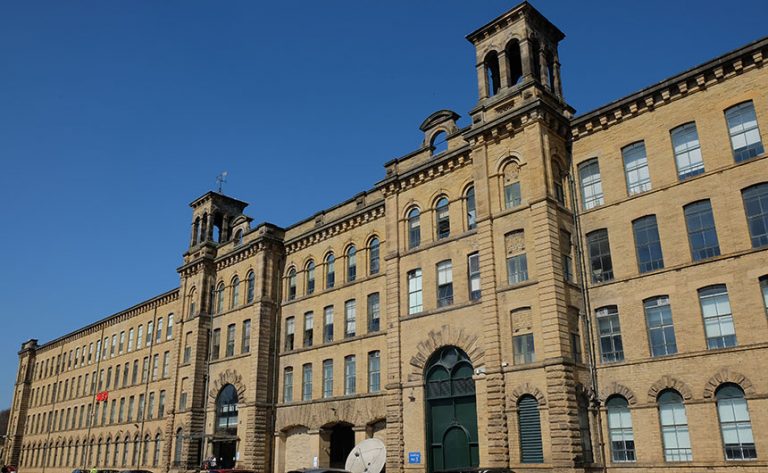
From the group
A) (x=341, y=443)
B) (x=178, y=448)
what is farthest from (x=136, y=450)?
(x=341, y=443)

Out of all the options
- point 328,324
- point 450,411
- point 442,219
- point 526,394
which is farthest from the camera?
point 328,324

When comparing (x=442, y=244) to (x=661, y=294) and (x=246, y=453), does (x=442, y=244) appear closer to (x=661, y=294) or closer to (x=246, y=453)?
(x=661, y=294)

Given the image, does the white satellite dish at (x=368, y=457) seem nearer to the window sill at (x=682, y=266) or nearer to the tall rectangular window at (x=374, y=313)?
the tall rectangular window at (x=374, y=313)

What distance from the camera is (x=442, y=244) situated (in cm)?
3338

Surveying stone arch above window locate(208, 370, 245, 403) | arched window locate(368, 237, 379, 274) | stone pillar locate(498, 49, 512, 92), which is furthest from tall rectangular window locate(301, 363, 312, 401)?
stone pillar locate(498, 49, 512, 92)

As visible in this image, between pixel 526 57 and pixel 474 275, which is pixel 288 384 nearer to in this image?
pixel 474 275

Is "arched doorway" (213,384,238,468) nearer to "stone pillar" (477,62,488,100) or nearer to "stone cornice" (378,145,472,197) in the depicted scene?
"stone cornice" (378,145,472,197)

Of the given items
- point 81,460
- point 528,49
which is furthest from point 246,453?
point 81,460

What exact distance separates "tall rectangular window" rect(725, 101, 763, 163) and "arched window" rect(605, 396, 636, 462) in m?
10.5

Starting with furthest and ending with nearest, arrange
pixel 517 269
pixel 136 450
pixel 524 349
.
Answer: pixel 136 450, pixel 517 269, pixel 524 349

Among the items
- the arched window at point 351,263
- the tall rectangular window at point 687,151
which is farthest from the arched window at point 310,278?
the tall rectangular window at point 687,151

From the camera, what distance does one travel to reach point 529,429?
2670 centimetres

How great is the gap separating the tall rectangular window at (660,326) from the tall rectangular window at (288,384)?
23.6 meters

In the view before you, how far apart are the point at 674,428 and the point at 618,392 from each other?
7.87 ft
